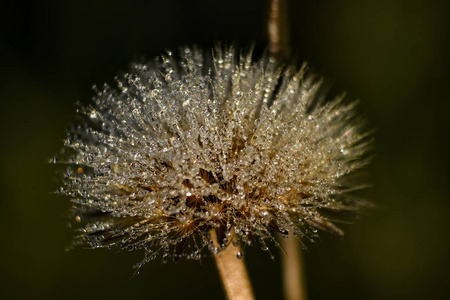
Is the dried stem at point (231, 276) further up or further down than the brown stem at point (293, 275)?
further down

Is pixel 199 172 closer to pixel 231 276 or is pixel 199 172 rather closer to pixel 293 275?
pixel 231 276

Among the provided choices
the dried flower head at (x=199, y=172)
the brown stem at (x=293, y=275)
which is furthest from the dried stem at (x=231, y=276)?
the brown stem at (x=293, y=275)

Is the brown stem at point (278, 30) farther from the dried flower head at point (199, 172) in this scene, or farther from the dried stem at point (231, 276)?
the dried stem at point (231, 276)

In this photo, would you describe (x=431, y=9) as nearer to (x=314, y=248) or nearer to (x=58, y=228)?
(x=314, y=248)

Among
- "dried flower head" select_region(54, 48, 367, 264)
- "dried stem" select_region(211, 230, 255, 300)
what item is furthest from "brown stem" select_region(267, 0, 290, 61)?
"dried stem" select_region(211, 230, 255, 300)

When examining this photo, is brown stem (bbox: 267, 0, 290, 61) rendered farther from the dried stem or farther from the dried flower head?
the dried stem

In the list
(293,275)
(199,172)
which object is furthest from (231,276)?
(293,275)
